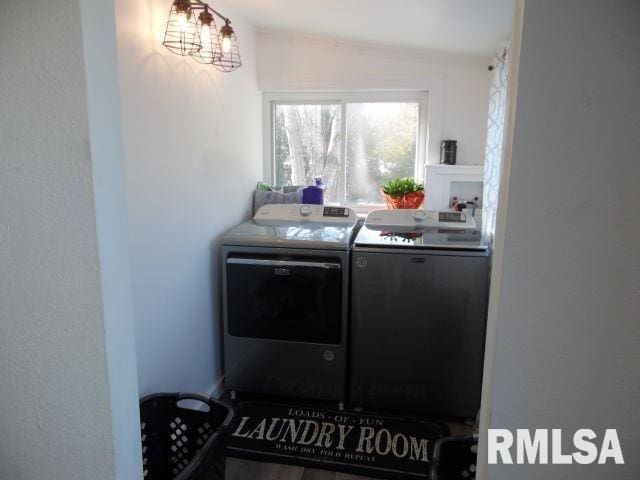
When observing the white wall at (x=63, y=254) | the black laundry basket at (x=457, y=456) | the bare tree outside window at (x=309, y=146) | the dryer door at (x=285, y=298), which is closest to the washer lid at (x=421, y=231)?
the dryer door at (x=285, y=298)

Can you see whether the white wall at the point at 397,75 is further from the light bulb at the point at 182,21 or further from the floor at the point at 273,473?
the floor at the point at 273,473

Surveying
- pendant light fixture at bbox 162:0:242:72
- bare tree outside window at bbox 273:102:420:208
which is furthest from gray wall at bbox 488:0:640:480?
bare tree outside window at bbox 273:102:420:208

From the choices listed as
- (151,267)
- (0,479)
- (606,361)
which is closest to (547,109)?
(606,361)

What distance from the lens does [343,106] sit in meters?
3.21

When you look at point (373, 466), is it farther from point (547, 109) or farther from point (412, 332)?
point (547, 109)

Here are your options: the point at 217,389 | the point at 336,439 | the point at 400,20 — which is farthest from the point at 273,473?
the point at 400,20

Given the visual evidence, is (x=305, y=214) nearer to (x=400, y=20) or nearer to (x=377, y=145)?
(x=377, y=145)

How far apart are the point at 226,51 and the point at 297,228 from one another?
0.99 m

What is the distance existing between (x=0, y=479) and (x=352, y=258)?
5.17ft

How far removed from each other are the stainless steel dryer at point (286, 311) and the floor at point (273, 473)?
1.53 feet

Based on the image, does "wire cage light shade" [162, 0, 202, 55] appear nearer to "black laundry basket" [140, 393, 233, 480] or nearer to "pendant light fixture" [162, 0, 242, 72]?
"pendant light fixture" [162, 0, 242, 72]

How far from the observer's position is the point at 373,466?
201 cm

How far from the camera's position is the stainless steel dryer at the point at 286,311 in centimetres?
231

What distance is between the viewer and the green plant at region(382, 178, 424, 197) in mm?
3037
